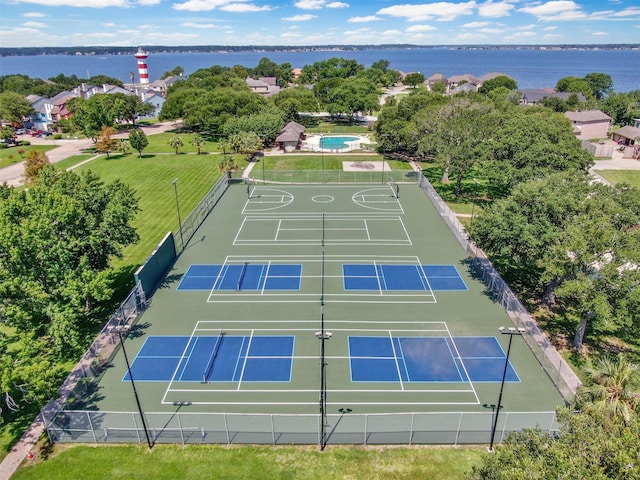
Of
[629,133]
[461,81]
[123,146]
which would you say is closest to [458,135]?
[629,133]

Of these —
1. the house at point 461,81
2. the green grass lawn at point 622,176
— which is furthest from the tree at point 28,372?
the house at point 461,81

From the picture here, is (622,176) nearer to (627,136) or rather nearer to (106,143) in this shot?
(627,136)

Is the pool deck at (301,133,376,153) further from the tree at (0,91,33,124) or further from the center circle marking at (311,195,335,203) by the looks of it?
the tree at (0,91,33,124)

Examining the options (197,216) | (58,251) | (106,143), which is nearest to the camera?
(58,251)

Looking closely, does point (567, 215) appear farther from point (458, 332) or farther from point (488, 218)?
point (458, 332)

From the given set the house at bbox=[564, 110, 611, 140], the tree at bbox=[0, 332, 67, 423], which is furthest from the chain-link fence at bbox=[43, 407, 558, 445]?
the house at bbox=[564, 110, 611, 140]

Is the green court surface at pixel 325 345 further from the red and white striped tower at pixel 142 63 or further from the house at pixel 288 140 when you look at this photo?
the red and white striped tower at pixel 142 63
